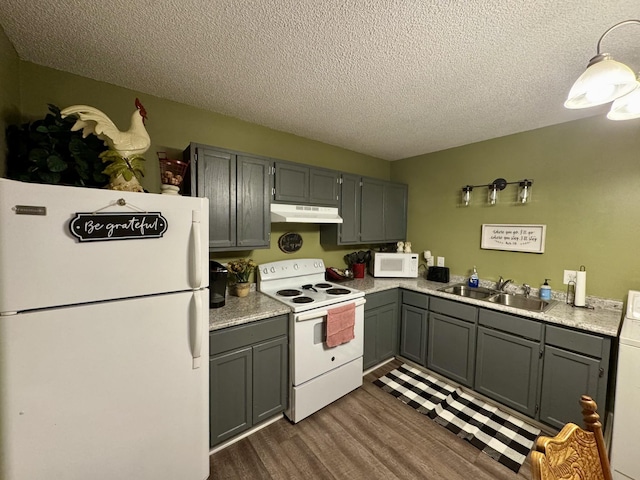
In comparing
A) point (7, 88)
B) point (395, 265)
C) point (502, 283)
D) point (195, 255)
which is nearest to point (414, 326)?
point (395, 265)

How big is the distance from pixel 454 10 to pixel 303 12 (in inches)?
26.4

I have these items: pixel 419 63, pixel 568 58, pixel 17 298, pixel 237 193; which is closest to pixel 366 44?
pixel 419 63

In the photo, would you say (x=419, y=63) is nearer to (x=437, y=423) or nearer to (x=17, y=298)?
(x=17, y=298)

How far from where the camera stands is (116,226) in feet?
3.77

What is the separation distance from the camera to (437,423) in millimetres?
2008

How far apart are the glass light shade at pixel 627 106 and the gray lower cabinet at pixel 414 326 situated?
6.06 feet

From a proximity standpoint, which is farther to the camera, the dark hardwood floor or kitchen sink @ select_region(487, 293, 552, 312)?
kitchen sink @ select_region(487, 293, 552, 312)

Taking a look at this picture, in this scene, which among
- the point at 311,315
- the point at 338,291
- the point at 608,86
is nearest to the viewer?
the point at 608,86

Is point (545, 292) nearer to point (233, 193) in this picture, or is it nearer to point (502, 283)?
point (502, 283)

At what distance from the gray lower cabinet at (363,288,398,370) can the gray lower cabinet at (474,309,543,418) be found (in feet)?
2.70

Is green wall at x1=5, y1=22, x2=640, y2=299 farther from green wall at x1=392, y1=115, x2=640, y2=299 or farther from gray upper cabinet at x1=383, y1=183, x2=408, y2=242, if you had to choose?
gray upper cabinet at x1=383, y1=183, x2=408, y2=242

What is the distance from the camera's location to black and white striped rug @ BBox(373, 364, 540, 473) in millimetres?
1787

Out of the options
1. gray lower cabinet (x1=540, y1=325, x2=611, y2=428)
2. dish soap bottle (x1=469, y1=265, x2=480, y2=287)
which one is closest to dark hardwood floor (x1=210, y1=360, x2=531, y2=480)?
gray lower cabinet (x1=540, y1=325, x2=611, y2=428)

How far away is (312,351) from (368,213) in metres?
1.68
